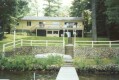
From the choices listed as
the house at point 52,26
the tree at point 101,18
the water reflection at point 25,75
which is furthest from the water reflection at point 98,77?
the house at point 52,26

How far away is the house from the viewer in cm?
5678

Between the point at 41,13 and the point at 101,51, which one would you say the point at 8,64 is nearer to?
the point at 101,51

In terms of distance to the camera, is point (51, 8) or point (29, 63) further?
point (51, 8)

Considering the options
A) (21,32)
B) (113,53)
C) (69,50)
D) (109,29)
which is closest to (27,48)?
(69,50)

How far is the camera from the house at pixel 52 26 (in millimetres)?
56781

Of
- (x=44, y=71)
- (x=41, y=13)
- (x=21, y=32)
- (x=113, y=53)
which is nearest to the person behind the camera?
(x=44, y=71)

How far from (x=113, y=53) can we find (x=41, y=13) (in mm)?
68484

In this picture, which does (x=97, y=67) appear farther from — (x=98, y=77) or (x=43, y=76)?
(x=43, y=76)

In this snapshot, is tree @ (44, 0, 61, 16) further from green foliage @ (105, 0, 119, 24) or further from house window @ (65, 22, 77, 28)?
green foliage @ (105, 0, 119, 24)

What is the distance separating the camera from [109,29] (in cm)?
4547

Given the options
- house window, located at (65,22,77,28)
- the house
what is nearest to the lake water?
the house

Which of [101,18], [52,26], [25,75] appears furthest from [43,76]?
[52,26]

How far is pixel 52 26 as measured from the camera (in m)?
57.0

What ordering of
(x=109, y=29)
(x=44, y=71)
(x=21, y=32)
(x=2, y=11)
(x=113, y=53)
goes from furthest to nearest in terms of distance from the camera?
(x=21, y=32) → (x=109, y=29) → (x=2, y=11) → (x=113, y=53) → (x=44, y=71)
